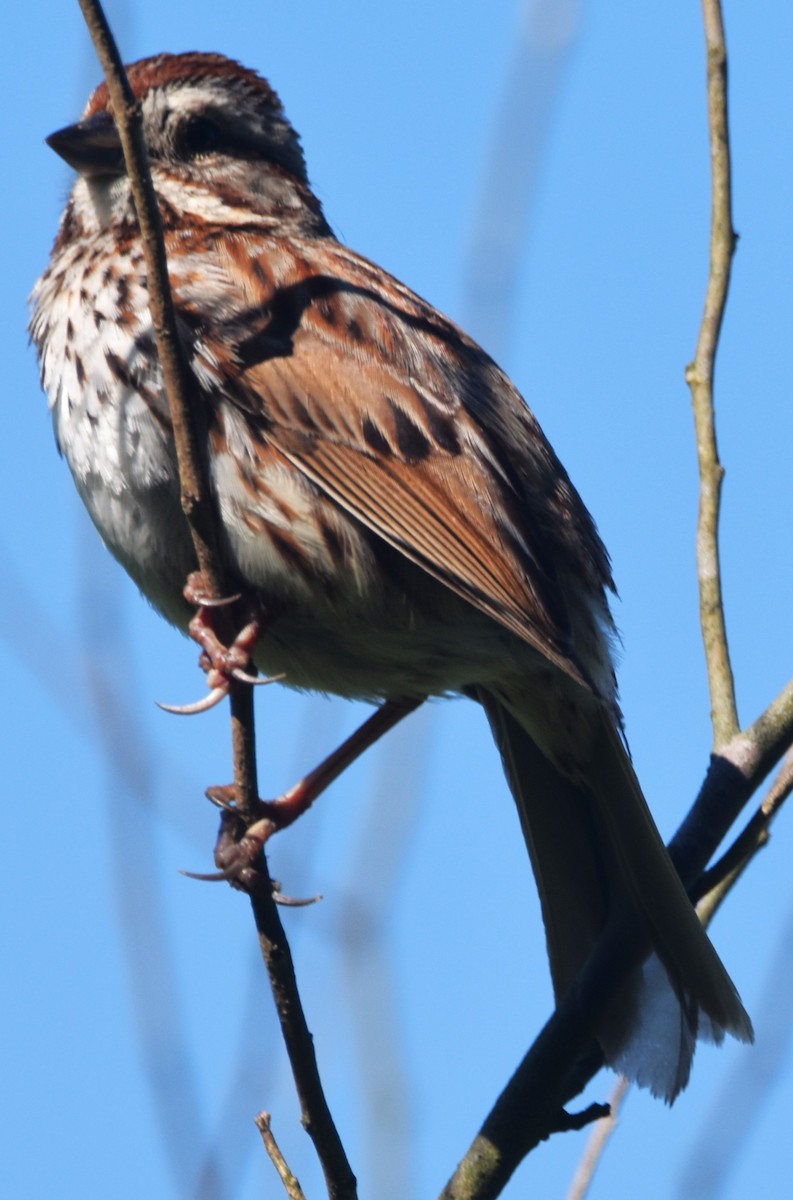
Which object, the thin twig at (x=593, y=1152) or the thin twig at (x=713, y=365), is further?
the thin twig at (x=713, y=365)

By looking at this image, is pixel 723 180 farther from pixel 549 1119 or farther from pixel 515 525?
pixel 549 1119

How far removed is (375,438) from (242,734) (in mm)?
1075

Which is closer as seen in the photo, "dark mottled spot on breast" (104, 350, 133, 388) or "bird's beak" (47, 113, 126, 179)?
"dark mottled spot on breast" (104, 350, 133, 388)

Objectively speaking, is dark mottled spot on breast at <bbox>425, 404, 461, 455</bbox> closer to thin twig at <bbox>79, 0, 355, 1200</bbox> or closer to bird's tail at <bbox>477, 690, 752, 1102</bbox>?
bird's tail at <bbox>477, 690, 752, 1102</bbox>

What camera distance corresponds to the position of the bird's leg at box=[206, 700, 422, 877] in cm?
342

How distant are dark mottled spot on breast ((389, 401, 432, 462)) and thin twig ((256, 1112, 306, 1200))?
1.55 meters

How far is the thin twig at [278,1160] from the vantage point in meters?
2.94

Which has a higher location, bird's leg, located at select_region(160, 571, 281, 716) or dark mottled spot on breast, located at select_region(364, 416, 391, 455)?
dark mottled spot on breast, located at select_region(364, 416, 391, 455)

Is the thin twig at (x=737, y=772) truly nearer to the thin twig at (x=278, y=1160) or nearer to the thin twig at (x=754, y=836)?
the thin twig at (x=754, y=836)

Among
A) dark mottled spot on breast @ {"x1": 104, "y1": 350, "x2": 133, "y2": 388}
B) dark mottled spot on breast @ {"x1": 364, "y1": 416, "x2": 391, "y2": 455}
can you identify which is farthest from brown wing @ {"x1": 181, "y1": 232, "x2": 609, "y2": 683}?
dark mottled spot on breast @ {"x1": 104, "y1": 350, "x2": 133, "y2": 388}

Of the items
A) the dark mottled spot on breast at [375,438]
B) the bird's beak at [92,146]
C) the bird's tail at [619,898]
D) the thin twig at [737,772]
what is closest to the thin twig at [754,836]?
the thin twig at [737,772]

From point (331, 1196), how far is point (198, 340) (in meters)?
1.87

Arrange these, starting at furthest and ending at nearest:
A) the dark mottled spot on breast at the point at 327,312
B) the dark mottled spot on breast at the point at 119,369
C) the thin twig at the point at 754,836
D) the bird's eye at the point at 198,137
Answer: the bird's eye at the point at 198,137 → the dark mottled spot on breast at the point at 327,312 → the dark mottled spot on breast at the point at 119,369 → the thin twig at the point at 754,836

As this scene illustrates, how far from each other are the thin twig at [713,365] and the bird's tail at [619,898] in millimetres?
402
